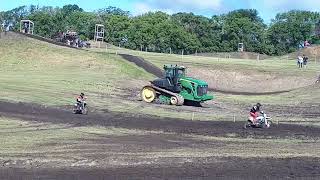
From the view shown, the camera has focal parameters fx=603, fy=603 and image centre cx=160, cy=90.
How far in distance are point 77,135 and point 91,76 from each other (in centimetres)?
3151

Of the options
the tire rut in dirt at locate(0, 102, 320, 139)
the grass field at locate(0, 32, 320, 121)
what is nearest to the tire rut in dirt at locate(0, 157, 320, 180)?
the tire rut in dirt at locate(0, 102, 320, 139)

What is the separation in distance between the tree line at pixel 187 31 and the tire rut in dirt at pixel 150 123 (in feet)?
412

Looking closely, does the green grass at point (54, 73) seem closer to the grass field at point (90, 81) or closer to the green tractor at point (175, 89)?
the grass field at point (90, 81)

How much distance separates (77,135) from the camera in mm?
23500

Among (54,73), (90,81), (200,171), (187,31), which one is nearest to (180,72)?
(90,81)

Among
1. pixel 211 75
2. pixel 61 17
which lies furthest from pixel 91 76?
pixel 61 17

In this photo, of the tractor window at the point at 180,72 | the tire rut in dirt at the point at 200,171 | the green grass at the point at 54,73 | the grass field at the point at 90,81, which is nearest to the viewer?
the tire rut in dirt at the point at 200,171

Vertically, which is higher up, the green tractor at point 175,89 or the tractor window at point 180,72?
the tractor window at point 180,72

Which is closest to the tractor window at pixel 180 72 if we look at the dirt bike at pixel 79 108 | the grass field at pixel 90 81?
the grass field at pixel 90 81

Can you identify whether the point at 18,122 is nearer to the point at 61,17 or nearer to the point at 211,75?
the point at 211,75

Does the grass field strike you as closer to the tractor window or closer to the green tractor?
the green tractor

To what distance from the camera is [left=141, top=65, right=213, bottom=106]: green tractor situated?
42.1 m

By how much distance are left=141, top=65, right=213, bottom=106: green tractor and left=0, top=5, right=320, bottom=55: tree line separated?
116m

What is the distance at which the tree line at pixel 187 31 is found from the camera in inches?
6412
